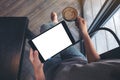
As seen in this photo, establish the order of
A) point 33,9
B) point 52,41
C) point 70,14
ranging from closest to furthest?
point 52,41 → point 70,14 → point 33,9

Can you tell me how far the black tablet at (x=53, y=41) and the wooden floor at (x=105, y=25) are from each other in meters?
0.37

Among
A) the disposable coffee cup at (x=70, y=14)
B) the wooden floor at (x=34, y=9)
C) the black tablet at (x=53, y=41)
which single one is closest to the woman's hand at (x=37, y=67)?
the black tablet at (x=53, y=41)

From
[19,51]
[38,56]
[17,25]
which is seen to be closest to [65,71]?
[38,56]

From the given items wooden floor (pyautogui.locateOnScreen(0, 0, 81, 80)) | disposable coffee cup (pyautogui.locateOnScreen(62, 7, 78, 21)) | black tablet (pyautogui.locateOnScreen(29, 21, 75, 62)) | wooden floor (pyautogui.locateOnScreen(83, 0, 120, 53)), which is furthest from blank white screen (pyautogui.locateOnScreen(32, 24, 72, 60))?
wooden floor (pyautogui.locateOnScreen(0, 0, 81, 80))

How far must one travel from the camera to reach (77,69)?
845mm

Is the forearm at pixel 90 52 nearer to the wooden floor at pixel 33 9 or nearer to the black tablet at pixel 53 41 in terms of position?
the black tablet at pixel 53 41

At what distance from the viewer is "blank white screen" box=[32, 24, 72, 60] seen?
3.51ft

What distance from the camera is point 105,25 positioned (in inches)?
59.6

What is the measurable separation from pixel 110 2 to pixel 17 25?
0.58 metres

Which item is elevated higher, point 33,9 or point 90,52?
point 33,9

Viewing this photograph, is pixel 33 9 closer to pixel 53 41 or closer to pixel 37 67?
pixel 53 41

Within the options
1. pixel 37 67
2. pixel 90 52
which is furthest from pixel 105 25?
pixel 37 67

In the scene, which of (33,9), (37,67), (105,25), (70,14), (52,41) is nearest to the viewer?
(37,67)

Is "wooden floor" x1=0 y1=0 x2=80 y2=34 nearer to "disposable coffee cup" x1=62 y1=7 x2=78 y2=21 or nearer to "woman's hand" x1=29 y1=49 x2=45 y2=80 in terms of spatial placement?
"disposable coffee cup" x1=62 y1=7 x2=78 y2=21
